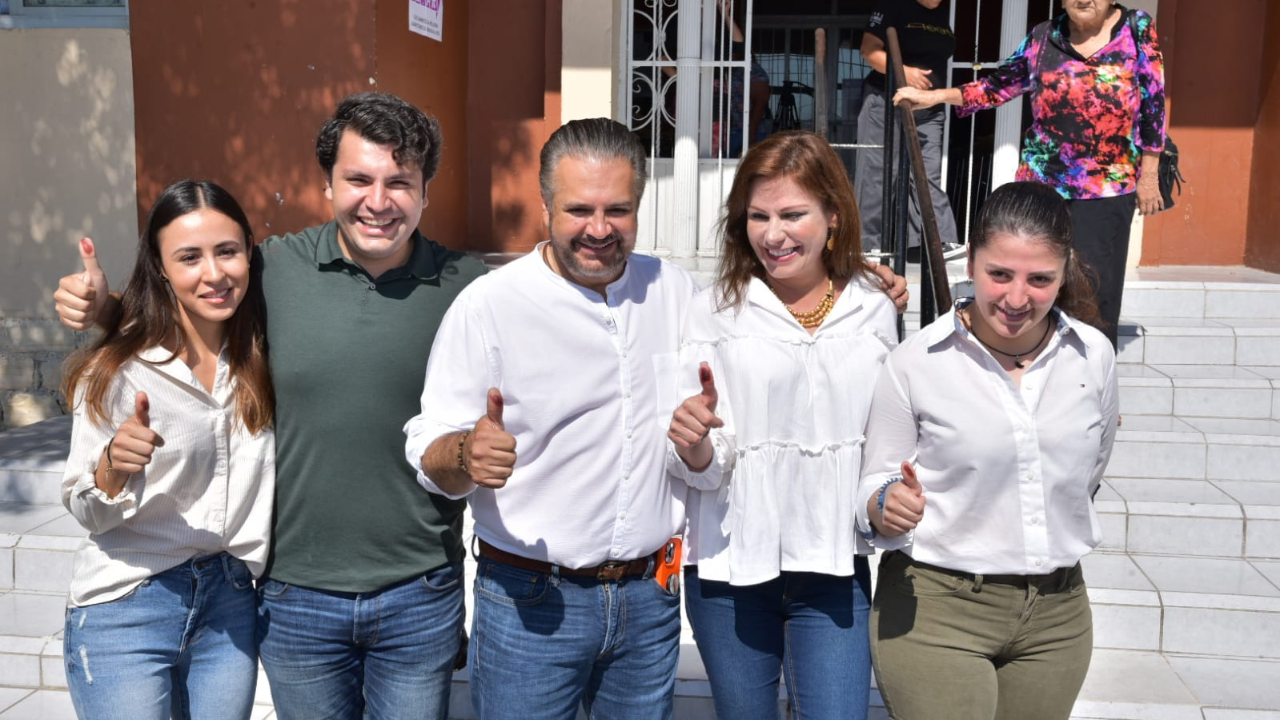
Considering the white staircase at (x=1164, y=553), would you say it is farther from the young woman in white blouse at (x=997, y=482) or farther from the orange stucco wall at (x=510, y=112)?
the orange stucco wall at (x=510, y=112)

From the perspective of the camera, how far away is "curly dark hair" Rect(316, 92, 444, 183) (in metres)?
2.29

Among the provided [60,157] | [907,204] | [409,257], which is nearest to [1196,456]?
[907,204]

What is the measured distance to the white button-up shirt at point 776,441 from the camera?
219cm

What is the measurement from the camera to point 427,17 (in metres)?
6.25

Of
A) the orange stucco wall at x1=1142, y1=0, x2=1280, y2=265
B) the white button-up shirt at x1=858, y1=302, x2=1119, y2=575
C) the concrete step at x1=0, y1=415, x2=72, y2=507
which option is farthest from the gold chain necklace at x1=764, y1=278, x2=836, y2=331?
the orange stucco wall at x1=1142, y1=0, x2=1280, y2=265

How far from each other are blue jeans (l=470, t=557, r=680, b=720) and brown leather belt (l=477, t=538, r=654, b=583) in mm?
11

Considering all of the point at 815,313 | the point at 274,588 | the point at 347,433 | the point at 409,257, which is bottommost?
the point at 274,588

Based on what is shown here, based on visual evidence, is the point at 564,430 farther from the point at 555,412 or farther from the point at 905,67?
the point at 905,67

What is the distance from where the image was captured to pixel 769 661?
2.27 metres

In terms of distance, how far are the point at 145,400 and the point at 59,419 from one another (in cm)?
421

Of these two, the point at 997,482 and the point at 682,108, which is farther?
the point at 682,108

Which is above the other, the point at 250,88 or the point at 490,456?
the point at 250,88

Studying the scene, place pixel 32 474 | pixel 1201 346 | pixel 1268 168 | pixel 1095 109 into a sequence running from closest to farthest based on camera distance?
pixel 1095 109, pixel 32 474, pixel 1201 346, pixel 1268 168

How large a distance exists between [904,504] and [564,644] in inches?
28.9
